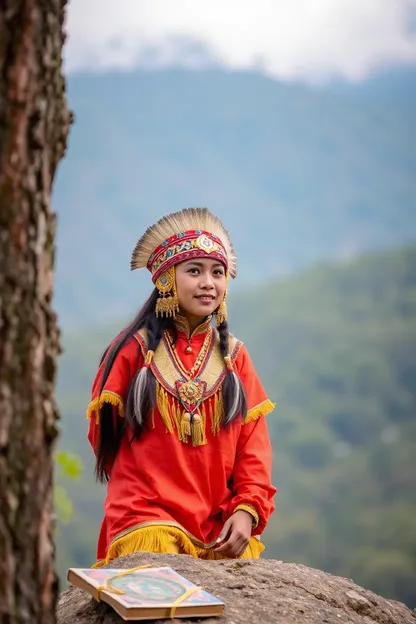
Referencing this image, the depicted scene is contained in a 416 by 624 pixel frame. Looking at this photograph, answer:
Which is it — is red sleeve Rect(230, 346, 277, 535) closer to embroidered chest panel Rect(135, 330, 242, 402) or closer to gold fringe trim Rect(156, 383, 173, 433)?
embroidered chest panel Rect(135, 330, 242, 402)

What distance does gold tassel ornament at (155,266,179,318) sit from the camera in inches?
189

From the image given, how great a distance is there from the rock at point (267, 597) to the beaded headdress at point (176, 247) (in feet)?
4.18

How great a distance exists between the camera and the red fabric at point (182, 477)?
14.9 feet

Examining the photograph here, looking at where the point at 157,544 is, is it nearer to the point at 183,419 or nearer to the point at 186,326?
the point at 183,419

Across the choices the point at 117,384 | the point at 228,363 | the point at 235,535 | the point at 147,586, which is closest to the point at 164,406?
the point at 117,384

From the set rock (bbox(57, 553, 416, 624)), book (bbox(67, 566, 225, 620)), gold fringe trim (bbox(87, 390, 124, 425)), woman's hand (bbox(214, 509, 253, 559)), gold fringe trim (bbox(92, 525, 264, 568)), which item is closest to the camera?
book (bbox(67, 566, 225, 620))

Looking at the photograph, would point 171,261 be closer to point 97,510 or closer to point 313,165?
point 97,510

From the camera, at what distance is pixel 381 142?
14262 centimetres

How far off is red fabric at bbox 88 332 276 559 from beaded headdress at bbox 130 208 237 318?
11.9 inches

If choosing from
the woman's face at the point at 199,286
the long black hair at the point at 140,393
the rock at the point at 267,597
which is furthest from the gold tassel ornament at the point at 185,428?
the rock at the point at 267,597

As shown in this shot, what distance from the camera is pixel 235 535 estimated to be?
14.7ft

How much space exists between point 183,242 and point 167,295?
0.87 ft

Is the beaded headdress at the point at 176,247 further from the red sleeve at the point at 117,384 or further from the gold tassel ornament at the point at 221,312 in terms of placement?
the red sleeve at the point at 117,384

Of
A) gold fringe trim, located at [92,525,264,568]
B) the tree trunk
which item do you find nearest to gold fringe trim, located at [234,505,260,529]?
gold fringe trim, located at [92,525,264,568]
